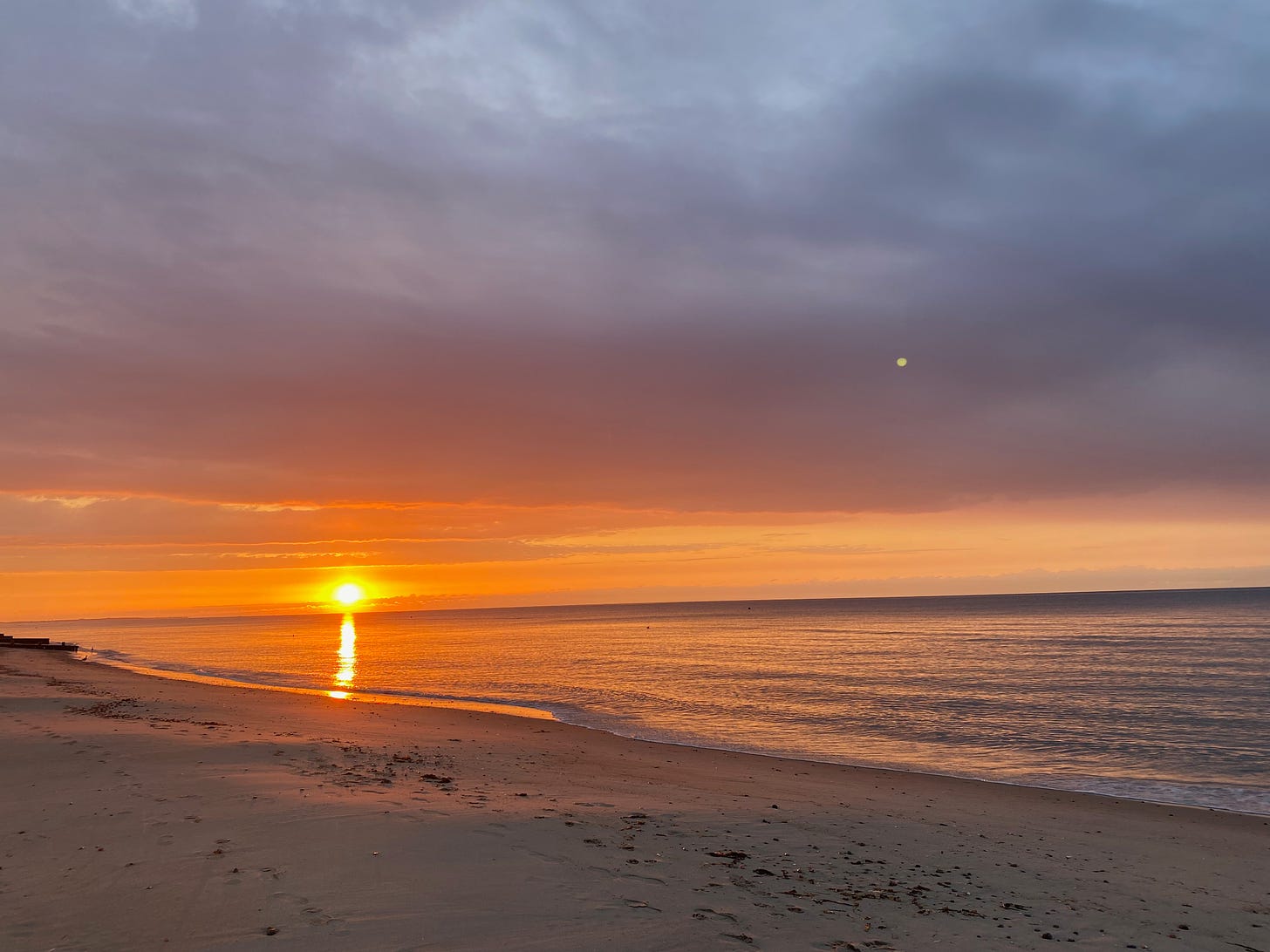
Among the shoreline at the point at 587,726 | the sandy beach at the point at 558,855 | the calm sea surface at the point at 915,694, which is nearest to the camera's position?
the sandy beach at the point at 558,855

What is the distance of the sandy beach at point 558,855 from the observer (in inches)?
332

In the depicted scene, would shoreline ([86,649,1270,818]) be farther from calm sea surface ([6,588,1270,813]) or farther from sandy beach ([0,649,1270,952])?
sandy beach ([0,649,1270,952])

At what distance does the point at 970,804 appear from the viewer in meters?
18.7

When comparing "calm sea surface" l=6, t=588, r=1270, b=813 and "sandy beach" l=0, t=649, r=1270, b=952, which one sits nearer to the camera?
"sandy beach" l=0, t=649, r=1270, b=952

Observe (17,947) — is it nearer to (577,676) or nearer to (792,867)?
(792,867)

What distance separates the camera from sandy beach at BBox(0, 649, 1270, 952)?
8438mm

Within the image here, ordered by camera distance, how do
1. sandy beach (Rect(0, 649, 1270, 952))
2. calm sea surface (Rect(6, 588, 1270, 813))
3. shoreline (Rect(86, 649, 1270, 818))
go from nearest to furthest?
sandy beach (Rect(0, 649, 1270, 952)) → shoreline (Rect(86, 649, 1270, 818)) → calm sea surface (Rect(6, 588, 1270, 813))

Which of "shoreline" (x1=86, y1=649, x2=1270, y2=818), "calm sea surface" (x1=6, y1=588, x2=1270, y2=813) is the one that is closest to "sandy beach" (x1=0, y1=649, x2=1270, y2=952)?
"shoreline" (x1=86, y1=649, x2=1270, y2=818)

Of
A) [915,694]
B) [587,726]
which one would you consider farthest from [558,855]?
[915,694]

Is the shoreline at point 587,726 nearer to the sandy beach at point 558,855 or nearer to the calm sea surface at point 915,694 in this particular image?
the calm sea surface at point 915,694

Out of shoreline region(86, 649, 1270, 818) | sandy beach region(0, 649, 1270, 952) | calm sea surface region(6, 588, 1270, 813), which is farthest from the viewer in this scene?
calm sea surface region(6, 588, 1270, 813)

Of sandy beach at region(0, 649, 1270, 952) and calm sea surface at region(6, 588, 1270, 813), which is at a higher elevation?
sandy beach at region(0, 649, 1270, 952)

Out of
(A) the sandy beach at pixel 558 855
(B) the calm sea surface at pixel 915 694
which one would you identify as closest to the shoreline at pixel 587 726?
(B) the calm sea surface at pixel 915 694

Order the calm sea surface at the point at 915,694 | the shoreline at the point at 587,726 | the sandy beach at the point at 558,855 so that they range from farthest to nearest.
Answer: the calm sea surface at the point at 915,694 < the shoreline at the point at 587,726 < the sandy beach at the point at 558,855
